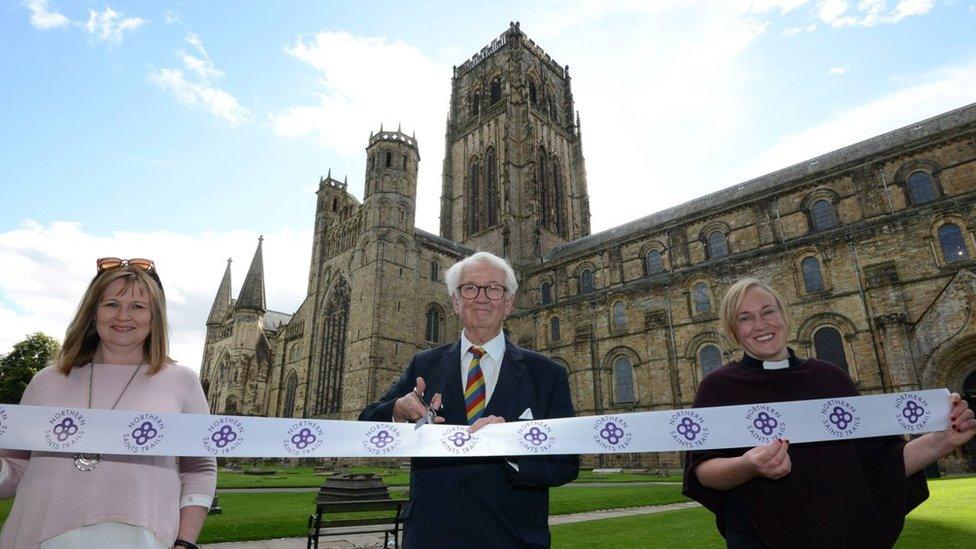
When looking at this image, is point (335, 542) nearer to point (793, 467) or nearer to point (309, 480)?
point (793, 467)

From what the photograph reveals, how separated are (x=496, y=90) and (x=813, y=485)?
47.8 meters

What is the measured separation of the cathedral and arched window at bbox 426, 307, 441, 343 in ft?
0.35

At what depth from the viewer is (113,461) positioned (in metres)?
2.29

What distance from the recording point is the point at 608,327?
93.3ft

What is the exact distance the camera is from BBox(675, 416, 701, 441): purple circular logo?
278 cm

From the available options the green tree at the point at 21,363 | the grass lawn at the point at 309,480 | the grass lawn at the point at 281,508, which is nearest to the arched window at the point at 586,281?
the grass lawn at the point at 309,480

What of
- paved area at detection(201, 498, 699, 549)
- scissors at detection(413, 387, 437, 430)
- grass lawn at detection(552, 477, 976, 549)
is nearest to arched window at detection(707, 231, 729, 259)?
grass lawn at detection(552, 477, 976, 549)

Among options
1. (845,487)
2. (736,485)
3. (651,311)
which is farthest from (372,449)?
(651,311)

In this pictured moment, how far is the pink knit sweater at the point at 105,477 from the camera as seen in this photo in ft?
6.98

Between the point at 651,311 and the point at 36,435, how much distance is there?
88.5ft

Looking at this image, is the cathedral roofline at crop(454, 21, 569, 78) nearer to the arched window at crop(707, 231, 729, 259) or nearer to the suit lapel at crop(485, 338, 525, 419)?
the arched window at crop(707, 231, 729, 259)

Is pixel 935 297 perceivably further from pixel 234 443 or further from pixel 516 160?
pixel 516 160

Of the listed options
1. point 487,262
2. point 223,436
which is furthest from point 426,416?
point 223,436

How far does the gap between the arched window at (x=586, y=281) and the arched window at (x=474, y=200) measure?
39.2ft
